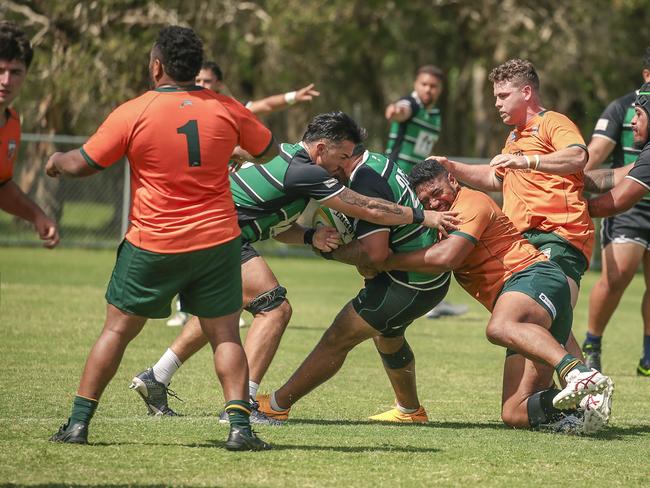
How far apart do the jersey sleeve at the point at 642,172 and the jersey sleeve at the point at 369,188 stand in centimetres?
183

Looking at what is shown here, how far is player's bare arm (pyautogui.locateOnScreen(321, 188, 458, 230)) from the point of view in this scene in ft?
21.1

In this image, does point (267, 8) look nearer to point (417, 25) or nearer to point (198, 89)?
point (417, 25)

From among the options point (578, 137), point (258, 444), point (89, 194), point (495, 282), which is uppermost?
point (578, 137)

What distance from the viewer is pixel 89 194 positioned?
75.2 ft

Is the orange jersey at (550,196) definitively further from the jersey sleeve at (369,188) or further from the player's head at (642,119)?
the jersey sleeve at (369,188)

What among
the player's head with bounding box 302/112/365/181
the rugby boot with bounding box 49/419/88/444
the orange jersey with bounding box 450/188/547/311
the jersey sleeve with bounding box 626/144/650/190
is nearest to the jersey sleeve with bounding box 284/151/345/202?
the player's head with bounding box 302/112/365/181

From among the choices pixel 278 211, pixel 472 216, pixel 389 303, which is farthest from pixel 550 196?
pixel 278 211

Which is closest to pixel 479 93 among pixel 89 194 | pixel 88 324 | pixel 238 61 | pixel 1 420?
pixel 238 61

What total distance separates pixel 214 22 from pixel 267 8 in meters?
1.90

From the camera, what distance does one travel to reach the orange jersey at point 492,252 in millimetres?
6996

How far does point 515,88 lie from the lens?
7590 millimetres

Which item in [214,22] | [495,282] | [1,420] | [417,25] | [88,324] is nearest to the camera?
[1,420]

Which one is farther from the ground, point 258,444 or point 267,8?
point 267,8

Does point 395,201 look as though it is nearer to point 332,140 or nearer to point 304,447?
point 332,140
